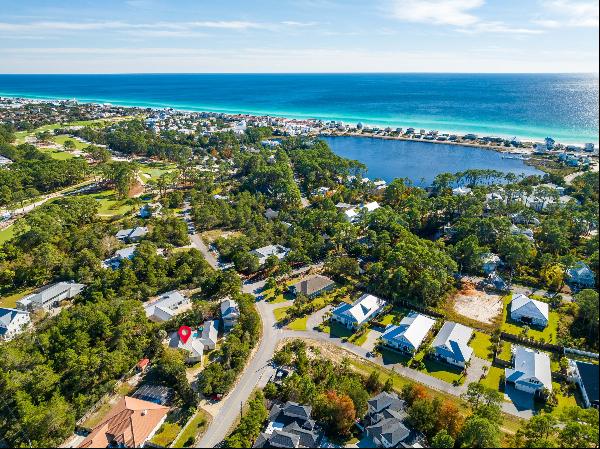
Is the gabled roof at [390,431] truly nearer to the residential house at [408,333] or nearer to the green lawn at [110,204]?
the residential house at [408,333]

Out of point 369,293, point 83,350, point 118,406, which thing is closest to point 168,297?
point 83,350

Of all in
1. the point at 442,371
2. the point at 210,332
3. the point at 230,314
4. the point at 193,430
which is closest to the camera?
the point at 193,430

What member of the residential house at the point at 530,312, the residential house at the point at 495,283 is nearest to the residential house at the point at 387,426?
the residential house at the point at 530,312

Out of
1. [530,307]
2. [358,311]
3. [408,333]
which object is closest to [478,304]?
[530,307]

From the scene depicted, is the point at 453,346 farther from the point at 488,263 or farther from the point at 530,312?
the point at 488,263

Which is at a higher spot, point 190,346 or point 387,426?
point 387,426

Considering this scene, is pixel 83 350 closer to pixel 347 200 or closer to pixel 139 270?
pixel 139 270
